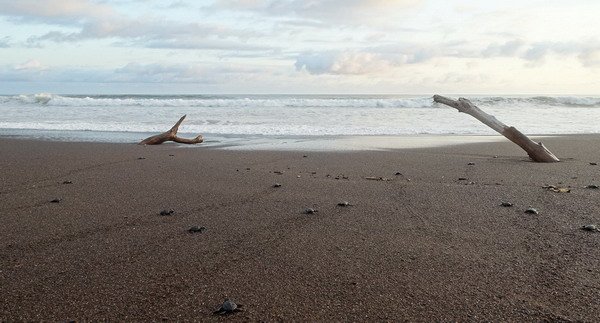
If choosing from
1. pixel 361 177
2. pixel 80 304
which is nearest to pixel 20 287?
pixel 80 304

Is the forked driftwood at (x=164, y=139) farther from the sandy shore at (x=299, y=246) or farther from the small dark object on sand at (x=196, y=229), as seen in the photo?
the small dark object on sand at (x=196, y=229)

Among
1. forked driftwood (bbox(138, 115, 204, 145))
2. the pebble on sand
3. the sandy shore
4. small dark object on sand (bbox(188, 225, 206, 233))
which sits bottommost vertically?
the sandy shore

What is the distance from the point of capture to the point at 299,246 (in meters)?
3.74

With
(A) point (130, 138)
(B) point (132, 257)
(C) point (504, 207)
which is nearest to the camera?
(B) point (132, 257)

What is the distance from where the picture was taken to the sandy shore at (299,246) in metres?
2.71

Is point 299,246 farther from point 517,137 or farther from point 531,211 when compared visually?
point 517,137

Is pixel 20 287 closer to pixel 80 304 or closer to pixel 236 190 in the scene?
pixel 80 304

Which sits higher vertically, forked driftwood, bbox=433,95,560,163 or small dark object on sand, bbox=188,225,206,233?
forked driftwood, bbox=433,95,560,163

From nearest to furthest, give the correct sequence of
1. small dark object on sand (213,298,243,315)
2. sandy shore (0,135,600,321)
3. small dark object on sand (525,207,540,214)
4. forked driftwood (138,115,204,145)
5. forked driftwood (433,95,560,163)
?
small dark object on sand (213,298,243,315), sandy shore (0,135,600,321), small dark object on sand (525,207,540,214), forked driftwood (433,95,560,163), forked driftwood (138,115,204,145)

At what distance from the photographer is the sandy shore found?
2.71 meters

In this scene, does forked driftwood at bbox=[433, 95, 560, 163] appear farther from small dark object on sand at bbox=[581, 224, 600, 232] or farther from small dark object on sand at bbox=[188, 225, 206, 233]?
small dark object on sand at bbox=[188, 225, 206, 233]

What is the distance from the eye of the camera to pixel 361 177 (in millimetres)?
7020

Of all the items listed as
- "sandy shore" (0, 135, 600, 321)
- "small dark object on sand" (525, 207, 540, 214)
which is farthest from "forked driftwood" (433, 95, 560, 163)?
"small dark object on sand" (525, 207, 540, 214)

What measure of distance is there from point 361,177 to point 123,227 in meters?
3.65
